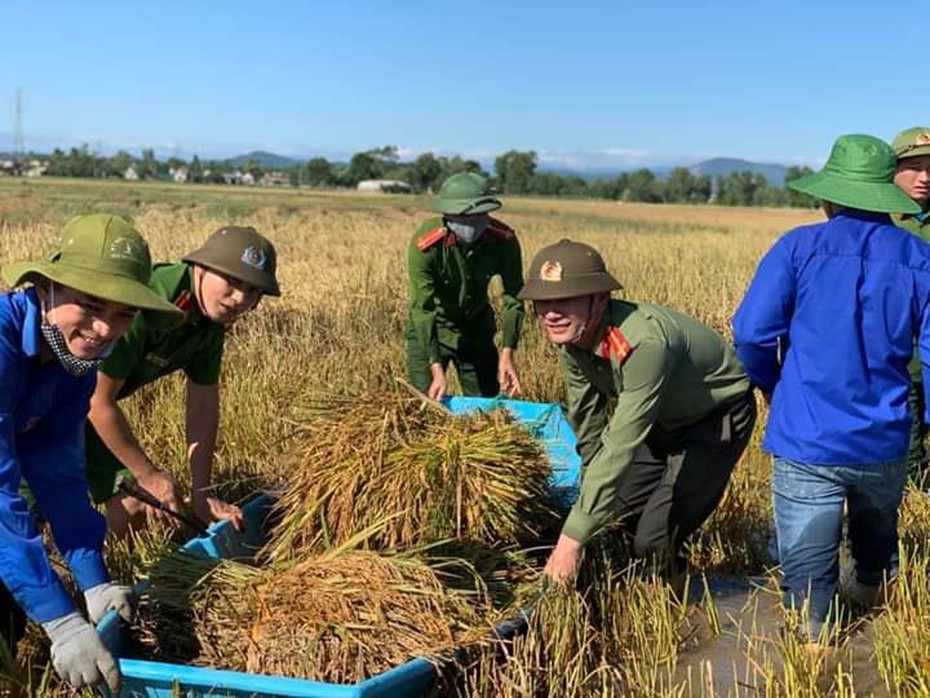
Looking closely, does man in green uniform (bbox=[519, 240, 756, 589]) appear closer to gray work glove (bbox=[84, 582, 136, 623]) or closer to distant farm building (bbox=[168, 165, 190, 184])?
gray work glove (bbox=[84, 582, 136, 623])

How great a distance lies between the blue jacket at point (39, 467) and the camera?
259 cm

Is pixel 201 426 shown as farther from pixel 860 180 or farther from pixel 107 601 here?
pixel 860 180

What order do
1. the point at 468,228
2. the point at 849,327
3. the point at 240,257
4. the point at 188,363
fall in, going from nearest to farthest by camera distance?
the point at 849,327 < the point at 240,257 < the point at 188,363 < the point at 468,228

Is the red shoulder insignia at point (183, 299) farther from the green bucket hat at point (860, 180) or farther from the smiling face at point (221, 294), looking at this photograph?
the green bucket hat at point (860, 180)

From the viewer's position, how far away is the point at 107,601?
298 centimetres

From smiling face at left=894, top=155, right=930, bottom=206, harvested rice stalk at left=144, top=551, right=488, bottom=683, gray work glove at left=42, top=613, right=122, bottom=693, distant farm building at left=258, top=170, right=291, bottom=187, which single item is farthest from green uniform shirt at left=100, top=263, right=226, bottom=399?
distant farm building at left=258, top=170, right=291, bottom=187

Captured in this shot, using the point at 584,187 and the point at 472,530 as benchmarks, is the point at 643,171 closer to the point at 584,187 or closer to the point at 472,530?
the point at 584,187

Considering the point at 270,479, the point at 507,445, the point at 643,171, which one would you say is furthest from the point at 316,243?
the point at 643,171

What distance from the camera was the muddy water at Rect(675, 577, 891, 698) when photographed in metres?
3.35

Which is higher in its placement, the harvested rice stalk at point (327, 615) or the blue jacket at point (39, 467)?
the blue jacket at point (39, 467)

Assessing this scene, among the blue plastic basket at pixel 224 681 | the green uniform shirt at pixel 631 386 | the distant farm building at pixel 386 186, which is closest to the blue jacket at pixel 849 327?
the green uniform shirt at pixel 631 386

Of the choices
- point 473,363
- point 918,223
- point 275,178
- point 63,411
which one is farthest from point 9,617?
point 275,178

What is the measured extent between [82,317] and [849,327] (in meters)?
2.57

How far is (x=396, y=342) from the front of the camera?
Answer: 8.26 metres
